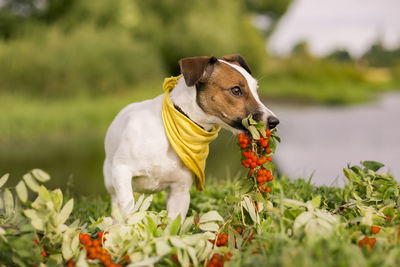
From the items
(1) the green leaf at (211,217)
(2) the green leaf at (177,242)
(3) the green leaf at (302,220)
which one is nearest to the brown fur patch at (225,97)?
(1) the green leaf at (211,217)

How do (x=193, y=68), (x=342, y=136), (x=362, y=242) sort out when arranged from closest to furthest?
(x=362, y=242), (x=193, y=68), (x=342, y=136)

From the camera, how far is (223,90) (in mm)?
2582

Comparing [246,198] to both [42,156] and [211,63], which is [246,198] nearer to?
[211,63]

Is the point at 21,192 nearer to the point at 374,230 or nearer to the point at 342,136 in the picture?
the point at 374,230

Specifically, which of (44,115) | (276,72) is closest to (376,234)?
(44,115)

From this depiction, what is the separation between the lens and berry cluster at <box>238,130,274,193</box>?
2.35m

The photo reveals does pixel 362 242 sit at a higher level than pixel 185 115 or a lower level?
lower

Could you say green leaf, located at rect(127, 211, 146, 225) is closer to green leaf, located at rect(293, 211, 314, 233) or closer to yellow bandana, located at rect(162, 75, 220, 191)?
yellow bandana, located at rect(162, 75, 220, 191)

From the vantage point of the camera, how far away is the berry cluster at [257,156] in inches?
92.4

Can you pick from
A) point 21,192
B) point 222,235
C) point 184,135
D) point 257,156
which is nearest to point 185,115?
point 184,135

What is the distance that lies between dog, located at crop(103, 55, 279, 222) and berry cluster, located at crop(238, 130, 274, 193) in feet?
0.52

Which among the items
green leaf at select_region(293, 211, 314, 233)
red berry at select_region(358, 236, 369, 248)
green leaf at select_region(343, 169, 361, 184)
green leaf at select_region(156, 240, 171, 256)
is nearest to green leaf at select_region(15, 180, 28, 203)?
green leaf at select_region(156, 240, 171, 256)

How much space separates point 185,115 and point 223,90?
0.96ft

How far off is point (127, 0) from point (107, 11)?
844 millimetres
